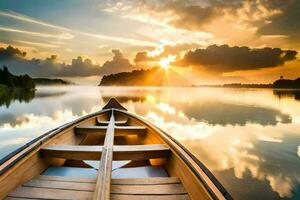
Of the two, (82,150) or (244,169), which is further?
(244,169)

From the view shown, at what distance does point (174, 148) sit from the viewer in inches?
149

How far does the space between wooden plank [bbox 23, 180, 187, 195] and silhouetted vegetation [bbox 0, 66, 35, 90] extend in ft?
283

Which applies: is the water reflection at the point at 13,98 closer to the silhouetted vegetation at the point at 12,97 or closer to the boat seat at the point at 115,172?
the silhouetted vegetation at the point at 12,97

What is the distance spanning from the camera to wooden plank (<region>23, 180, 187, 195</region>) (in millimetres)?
2918

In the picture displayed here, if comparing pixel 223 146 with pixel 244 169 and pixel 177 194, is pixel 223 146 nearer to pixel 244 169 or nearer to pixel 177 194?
pixel 244 169

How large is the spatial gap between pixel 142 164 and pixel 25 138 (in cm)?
914

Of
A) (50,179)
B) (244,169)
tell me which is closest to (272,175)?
(244,169)

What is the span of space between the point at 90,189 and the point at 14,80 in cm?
9784

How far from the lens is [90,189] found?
290cm

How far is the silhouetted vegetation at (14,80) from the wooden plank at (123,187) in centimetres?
→ 8621

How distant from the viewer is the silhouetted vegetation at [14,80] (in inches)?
2955

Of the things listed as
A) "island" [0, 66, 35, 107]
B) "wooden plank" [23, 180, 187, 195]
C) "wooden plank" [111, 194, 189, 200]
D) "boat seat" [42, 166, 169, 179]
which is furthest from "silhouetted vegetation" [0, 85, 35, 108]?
"wooden plank" [111, 194, 189, 200]

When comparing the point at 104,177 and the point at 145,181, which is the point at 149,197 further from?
the point at 104,177

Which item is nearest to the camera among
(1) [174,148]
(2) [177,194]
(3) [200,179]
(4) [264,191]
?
(3) [200,179]
